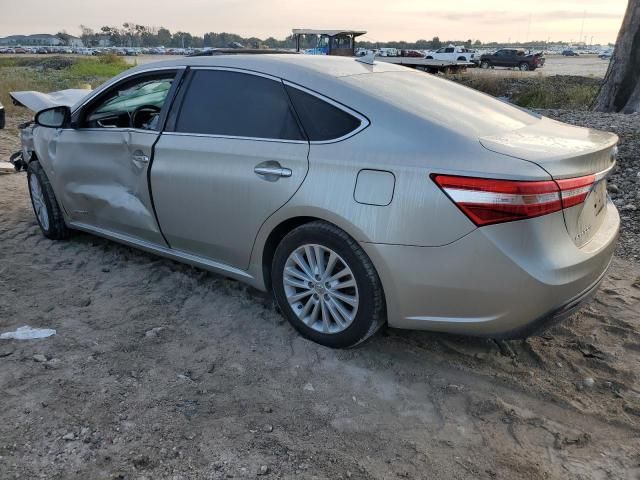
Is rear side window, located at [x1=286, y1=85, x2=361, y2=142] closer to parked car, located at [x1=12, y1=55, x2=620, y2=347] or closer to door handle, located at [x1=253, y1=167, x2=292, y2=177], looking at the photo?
parked car, located at [x1=12, y1=55, x2=620, y2=347]

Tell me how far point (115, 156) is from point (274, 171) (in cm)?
153

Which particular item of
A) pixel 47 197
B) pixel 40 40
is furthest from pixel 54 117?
pixel 40 40

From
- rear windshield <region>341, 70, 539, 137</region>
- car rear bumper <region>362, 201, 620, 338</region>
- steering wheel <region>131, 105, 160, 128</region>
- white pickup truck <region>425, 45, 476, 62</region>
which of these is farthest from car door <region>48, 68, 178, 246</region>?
white pickup truck <region>425, 45, 476, 62</region>

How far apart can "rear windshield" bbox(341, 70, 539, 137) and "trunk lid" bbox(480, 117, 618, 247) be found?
5.3 inches

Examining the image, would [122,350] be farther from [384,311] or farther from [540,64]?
[540,64]

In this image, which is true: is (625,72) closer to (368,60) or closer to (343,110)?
(368,60)

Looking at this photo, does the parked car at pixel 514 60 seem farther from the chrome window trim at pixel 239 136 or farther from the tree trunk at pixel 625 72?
the chrome window trim at pixel 239 136

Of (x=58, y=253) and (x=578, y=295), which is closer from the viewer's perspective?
(x=578, y=295)

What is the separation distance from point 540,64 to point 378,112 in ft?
158

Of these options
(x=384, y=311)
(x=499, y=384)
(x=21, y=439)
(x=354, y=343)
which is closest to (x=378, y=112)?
(x=384, y=311)

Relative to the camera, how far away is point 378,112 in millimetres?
2904

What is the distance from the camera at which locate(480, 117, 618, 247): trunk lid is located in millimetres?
2607

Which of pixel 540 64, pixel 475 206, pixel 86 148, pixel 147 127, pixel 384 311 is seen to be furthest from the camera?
pixel 540 64

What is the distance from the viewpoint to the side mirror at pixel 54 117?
440cm
